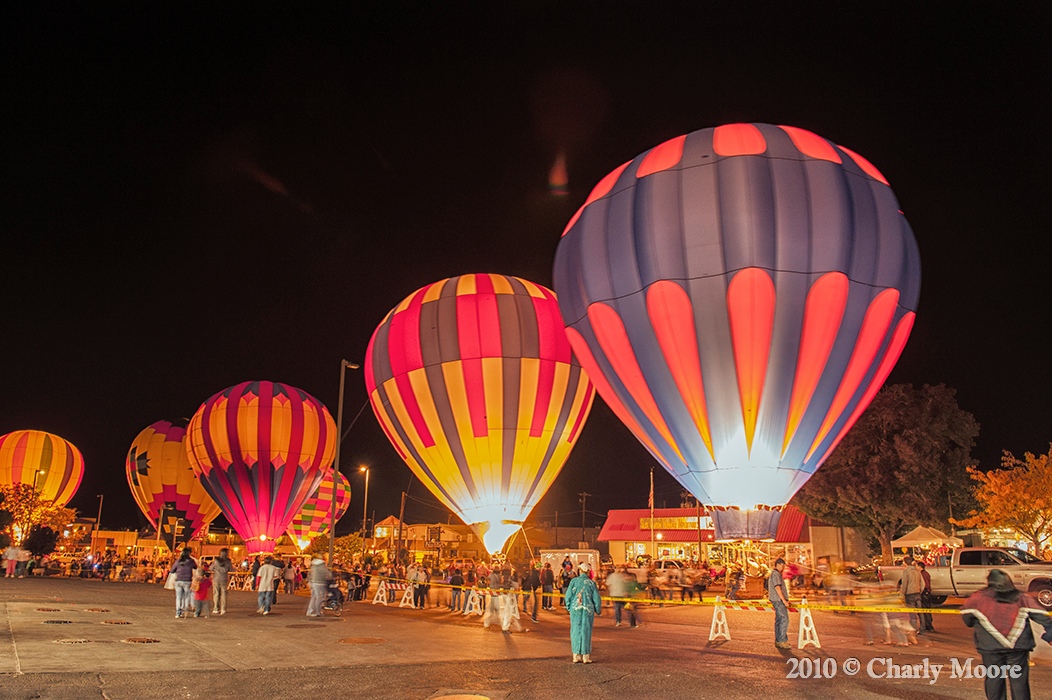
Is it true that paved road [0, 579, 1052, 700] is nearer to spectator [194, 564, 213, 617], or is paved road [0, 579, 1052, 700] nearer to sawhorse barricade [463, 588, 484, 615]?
spectator [194, 564, 213, 617]

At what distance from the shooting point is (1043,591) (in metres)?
21.2

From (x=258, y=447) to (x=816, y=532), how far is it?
1392 inches

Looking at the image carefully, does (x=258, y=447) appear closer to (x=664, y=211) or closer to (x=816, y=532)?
(x=664, y=211)

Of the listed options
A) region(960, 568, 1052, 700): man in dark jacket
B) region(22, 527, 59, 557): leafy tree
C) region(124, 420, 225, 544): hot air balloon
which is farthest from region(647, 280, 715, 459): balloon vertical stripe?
region(22, 527, 59, 557): leafy tree

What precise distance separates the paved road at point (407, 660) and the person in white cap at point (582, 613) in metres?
0.29

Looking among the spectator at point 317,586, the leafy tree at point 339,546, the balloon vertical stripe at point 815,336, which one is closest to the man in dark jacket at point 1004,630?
the balloon vertical stripe at point 815,336

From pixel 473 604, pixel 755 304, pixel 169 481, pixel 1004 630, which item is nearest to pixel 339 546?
pixel 169 481

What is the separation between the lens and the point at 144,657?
10516mm

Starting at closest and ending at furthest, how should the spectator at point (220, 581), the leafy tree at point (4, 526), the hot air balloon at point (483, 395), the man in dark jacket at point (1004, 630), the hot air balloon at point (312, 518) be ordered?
1. the man in dark jacket at point (1004, 630)
2. the spectator at point (220, 581)
3. the hot air balloon at point (483, 395)
4. the leafy tree at point (4, 526)
5. the hot air balloon at point (312, 518)

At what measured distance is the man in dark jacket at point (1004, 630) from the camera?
7227 mm

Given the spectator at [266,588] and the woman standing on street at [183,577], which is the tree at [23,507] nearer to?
the spectator at [266,588]

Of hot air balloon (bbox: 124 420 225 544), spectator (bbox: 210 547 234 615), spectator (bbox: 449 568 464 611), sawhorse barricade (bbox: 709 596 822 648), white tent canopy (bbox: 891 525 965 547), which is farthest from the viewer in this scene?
hot air balloon (bbox: 124 420 225 544)

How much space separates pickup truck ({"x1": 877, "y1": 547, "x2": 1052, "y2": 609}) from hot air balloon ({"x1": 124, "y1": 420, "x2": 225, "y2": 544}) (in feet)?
125

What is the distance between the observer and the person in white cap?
1152 cm
